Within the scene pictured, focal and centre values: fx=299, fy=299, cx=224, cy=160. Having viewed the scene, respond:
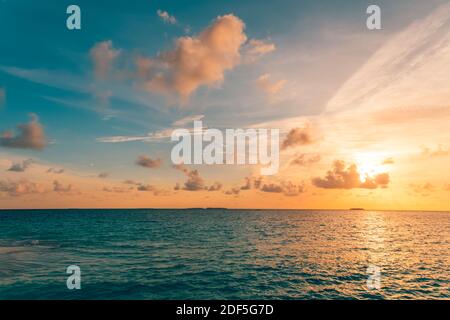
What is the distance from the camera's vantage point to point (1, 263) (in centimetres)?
3416

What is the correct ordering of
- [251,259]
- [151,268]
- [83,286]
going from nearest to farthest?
[83,286]
[151,268]
[251,259]

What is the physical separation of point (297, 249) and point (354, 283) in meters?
20.1

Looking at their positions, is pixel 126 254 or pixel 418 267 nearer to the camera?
pixel 418 267
